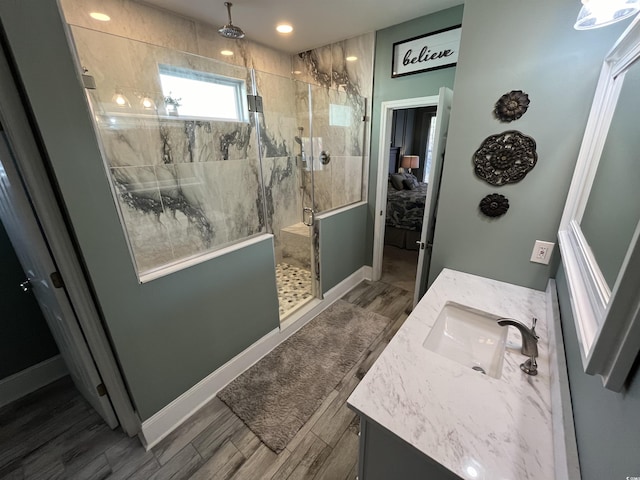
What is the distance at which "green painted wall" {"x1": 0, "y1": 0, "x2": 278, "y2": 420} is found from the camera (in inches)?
37.5

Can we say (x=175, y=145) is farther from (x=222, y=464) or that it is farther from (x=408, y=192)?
(x=408, y=192)

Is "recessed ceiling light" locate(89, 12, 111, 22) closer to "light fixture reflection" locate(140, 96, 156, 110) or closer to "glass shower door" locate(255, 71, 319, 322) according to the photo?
"light fixture reflection" locate(140, 96, 156, 110)

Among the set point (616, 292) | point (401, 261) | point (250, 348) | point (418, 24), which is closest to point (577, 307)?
point (616, 292)

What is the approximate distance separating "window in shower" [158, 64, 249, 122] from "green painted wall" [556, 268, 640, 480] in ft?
7.14

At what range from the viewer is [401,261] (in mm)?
3982

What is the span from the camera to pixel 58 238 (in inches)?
44.8

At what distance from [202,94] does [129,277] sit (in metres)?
1.27

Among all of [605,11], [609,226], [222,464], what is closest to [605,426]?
[609,226]

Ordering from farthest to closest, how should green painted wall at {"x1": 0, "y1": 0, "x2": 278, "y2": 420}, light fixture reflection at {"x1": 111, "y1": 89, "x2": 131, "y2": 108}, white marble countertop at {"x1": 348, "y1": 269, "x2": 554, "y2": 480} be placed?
light fixture reflection at {"x1": 111, "y1": 89, "x2": 131, "y2": 108} < green painted wall at {"x1": 0, "y1": 0, "x2": 278, "y2": 420} < white marble countertop at {"x1": 348, "y1": 269, "x2": 554, "y2": 480}

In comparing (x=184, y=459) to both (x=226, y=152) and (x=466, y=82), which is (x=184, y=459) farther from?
(x=466, y=82)

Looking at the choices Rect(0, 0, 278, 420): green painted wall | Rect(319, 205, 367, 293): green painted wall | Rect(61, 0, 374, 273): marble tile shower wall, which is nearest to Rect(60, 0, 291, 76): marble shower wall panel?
Rect(61, 0, 374, 273): marble tile shower wall

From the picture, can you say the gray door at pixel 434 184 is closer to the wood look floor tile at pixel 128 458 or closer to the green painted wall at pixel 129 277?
the green painted wall at pixel 129 277

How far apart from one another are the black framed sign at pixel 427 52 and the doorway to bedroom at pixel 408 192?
27cm

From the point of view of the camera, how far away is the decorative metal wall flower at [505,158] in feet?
4.56
